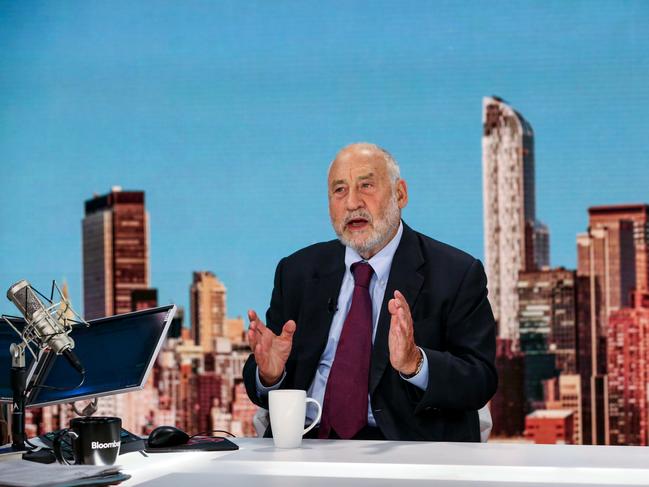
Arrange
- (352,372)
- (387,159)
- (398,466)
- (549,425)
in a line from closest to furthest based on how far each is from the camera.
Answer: (398,466), (352,372), (387,159), (549,425)

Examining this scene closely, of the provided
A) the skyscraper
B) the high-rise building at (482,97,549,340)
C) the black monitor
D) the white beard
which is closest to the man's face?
the white beard

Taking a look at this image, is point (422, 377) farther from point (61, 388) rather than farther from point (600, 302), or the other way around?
point (600, 302)

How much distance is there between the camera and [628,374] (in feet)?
20.8

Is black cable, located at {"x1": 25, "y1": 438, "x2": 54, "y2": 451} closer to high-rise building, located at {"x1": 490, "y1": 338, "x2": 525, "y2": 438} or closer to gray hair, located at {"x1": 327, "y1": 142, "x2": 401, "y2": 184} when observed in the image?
gray hair, located at {"x1": 327, "y1": 142, "x2": 401, "y2": 184}

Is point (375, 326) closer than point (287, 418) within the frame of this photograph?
No

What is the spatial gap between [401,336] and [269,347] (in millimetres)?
341

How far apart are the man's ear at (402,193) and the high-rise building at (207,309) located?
3.46 metres

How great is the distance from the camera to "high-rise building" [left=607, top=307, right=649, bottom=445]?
6.30 meters

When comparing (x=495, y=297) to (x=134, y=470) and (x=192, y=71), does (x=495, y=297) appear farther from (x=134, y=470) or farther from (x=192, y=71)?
(x=134, y=470)

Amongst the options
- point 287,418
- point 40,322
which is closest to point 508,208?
point 287,418

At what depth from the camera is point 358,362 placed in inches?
90.7

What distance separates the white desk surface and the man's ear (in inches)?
32.8

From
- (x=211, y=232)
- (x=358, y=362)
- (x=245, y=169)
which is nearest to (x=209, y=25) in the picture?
(x=245, y=169)

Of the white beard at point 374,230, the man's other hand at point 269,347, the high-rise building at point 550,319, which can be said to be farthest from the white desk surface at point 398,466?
the high-rise building at point 550,319
